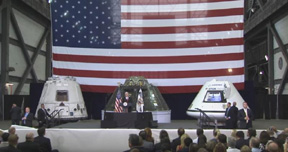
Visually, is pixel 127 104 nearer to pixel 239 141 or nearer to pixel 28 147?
pixel 239 141

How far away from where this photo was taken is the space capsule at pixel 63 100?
1730 centimetres

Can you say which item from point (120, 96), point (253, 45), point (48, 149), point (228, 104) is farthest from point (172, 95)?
point (253, 45)

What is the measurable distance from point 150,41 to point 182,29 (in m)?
1.20

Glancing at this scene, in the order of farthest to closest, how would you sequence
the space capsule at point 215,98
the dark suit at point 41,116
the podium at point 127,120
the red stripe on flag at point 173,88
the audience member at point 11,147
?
1. the dark suit at point 41,116
2. the space capsule at point 215,98
3. the podium at point 127,120
4. the red stripe on flag at point 173,88
5. the audience member at point 11,147

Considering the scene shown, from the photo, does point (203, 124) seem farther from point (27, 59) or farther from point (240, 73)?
point (27, 59)

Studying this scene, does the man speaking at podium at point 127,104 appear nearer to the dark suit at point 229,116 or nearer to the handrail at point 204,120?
the handrail at point 204,120

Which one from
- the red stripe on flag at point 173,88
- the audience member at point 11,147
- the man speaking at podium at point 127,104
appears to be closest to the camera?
the audience member at point 11,147

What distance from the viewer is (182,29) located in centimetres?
1176

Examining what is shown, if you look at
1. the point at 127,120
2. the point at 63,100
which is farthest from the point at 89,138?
the point at 63,100

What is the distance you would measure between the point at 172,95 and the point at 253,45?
2630 cm

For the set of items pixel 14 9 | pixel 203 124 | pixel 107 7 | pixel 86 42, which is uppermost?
pixel 14 9

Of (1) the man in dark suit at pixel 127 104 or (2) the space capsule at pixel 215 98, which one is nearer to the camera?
→ (2) the space capsule at pixel 215 98

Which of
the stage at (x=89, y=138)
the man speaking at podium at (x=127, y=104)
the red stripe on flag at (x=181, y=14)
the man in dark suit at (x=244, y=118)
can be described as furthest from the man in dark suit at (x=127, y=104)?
the stage at (x=89, y=138)

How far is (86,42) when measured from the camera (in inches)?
479
